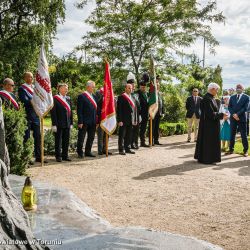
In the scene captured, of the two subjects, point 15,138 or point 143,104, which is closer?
point 15,138

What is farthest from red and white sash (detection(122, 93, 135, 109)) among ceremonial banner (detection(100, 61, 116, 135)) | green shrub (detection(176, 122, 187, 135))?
green shrub (detection(176, 122, 187, 135))

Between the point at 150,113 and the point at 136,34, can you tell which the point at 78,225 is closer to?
the point at 150,113

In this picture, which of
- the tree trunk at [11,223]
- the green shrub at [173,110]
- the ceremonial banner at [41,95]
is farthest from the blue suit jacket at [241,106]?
the tree trunk at [11,223]

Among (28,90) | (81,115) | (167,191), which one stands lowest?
(167,191)

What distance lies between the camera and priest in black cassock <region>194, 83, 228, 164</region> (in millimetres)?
10250

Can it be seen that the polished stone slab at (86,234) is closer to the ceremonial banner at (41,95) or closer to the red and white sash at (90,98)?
the ceremonial banner at (41,95)

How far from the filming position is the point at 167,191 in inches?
280

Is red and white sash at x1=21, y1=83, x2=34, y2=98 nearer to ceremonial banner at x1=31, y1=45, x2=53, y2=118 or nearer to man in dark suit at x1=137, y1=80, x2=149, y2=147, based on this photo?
ceremonial banner at x1=31, y1=45, x2=53, y2=118

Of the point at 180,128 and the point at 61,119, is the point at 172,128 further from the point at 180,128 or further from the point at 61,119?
the point at 61,119

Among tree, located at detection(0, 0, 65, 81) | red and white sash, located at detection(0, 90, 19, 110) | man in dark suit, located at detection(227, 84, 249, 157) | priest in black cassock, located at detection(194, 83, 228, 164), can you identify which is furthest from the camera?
tree, located at detection(0, 0, 65, 81)

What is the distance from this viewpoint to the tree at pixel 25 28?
21.7 metres

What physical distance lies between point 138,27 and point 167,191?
10.4m

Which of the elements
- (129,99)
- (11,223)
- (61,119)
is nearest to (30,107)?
(61,119)

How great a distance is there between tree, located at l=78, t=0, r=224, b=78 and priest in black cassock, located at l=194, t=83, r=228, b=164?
20.7 ft
